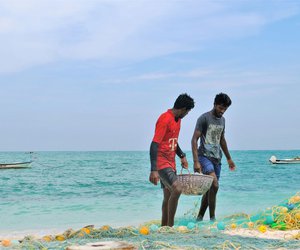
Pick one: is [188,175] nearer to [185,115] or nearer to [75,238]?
[185,115]

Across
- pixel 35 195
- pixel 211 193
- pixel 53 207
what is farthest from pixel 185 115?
pixel 35 195

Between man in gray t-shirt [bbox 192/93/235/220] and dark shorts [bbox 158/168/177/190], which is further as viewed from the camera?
man in gray t-shirt [bbox 192/93/235/220]

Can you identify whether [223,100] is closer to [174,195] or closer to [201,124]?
[201,124]

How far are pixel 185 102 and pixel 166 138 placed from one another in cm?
49

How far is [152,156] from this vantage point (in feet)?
17.9

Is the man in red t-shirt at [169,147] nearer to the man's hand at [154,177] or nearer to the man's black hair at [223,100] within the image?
the man's hand at [154,177]

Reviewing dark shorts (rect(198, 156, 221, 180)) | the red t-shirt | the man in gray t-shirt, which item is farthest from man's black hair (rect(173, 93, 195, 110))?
dark shorts (rect(198, 156, 221, 180))

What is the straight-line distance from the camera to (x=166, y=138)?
5.64m

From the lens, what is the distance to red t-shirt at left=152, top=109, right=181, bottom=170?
18.1 ft

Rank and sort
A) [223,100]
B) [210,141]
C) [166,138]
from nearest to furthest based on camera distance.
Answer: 1. [166,138]
2. [223,100]
3. [210,141]

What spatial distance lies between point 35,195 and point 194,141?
9963 millimetres

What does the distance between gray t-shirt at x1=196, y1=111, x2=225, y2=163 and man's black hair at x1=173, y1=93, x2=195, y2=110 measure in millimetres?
1161

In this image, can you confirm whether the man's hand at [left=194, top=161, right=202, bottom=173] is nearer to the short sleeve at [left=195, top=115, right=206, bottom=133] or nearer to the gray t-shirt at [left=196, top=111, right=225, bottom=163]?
the gray t-shirt at [left=196, top=111, right=225, bottom=163]

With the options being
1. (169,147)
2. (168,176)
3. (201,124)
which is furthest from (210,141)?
(168,176)
